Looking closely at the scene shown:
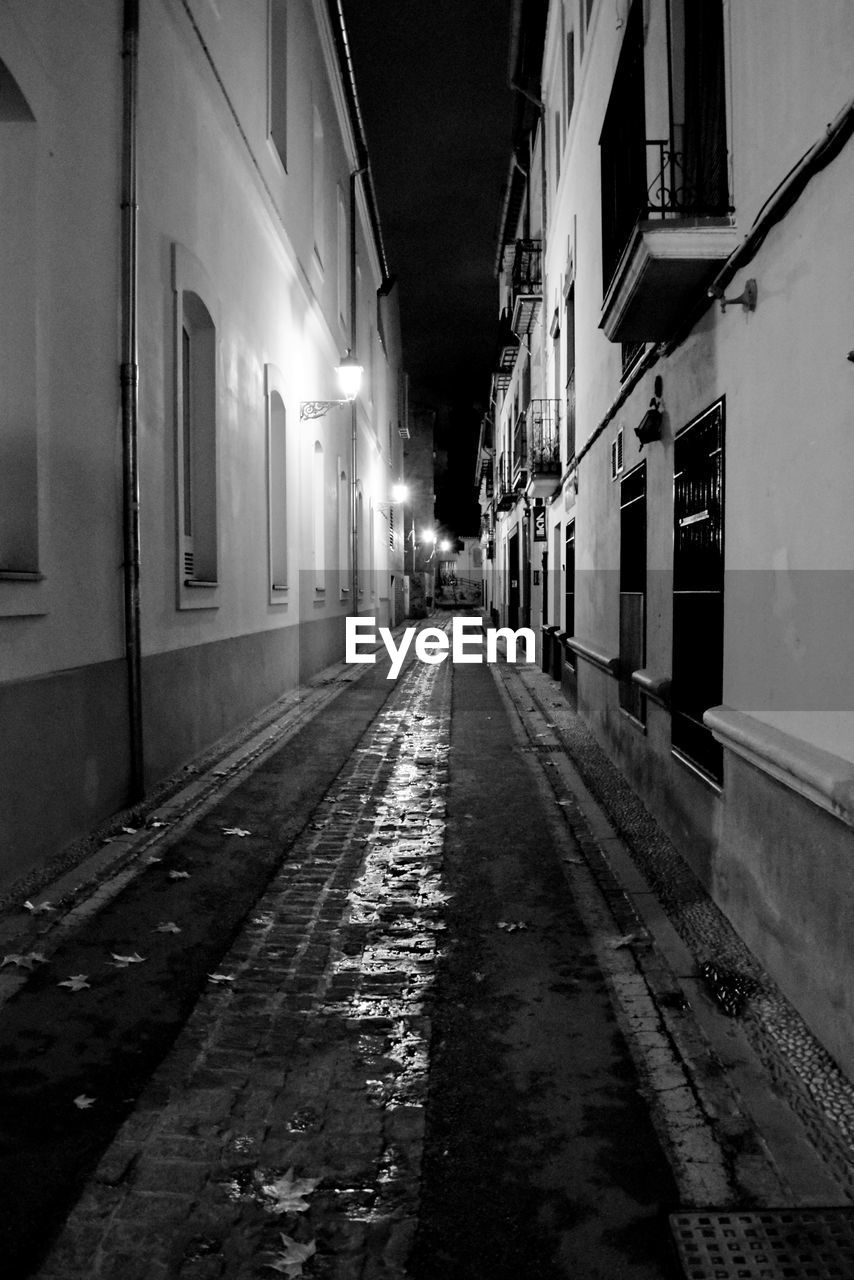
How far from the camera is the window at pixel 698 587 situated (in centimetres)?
514

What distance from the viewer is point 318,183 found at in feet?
54.7

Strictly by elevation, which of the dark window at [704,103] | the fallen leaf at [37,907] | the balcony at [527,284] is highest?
the balcony at [527,284]

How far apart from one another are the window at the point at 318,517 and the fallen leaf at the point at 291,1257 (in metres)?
14.1

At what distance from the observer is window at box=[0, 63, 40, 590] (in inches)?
211

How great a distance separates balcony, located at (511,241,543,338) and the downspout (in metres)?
11.9

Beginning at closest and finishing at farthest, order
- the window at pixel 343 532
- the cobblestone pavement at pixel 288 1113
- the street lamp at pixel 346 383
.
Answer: the cobblestone pavement at pixel 288 1113
the street lamp at pixel 346 383
the window at pixel 343 532

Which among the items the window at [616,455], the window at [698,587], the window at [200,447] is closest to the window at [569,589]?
the window at [616,455]

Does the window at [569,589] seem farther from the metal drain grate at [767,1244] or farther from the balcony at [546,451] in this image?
the metal drain grate at [767,1244]

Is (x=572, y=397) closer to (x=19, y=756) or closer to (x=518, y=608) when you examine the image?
(x=19, y=756)

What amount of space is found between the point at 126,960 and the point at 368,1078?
155cm

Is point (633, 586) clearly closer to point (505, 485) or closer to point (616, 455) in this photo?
point (616, 455)

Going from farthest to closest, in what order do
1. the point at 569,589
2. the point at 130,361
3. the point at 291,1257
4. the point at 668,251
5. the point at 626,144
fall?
the point at 569,589
the point at 626,144
the point at 130,361
the point at 668,251
the point at 291,1257

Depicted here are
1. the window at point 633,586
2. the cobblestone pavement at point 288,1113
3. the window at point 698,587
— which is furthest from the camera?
the window at point 633,586

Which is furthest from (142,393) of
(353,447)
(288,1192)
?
(353,447)
